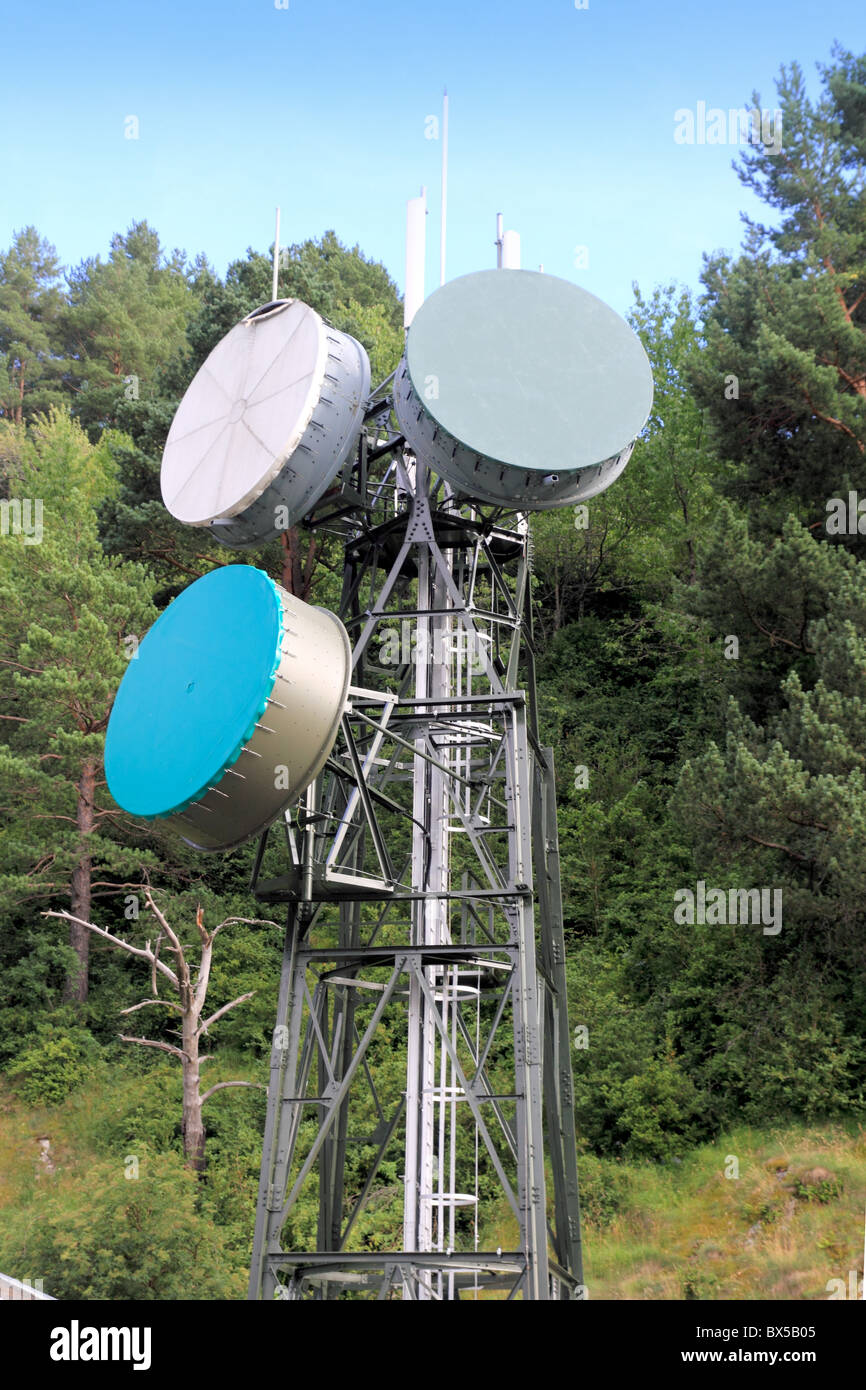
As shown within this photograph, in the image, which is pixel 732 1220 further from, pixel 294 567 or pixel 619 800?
pixel 294 567

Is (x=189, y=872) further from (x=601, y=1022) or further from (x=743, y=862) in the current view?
(x=743, y=862)

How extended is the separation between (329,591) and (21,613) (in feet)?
24.2

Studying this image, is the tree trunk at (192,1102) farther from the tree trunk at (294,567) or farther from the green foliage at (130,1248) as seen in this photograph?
the tree trunk at (294,567)

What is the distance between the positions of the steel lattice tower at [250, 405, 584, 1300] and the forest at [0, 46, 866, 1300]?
15.7ft

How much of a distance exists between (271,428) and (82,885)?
629 inches

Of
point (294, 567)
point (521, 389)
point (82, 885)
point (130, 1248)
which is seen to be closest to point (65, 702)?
point (82, 885)

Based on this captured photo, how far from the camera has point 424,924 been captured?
1470 cm

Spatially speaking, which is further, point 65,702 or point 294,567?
point 294,567

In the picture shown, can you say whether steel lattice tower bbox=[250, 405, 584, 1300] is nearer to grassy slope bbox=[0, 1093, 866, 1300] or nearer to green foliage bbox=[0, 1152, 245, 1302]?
grassy slope bbox=[0, 1093, 866, 1300]

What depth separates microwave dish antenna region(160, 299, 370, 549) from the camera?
15.1m

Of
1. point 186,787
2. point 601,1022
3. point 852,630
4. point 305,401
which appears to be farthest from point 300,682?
point 601,1022

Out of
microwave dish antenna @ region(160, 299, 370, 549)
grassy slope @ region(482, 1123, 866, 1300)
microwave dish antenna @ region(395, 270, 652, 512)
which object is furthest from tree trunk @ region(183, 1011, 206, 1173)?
microwave dish antenna @ region(395, 270, 652, 512)

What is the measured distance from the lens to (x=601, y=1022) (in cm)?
2458

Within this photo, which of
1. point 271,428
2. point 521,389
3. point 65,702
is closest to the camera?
point 521,389
